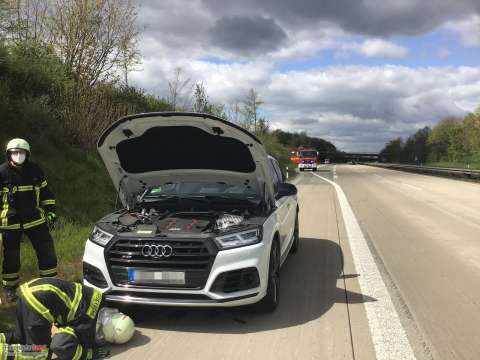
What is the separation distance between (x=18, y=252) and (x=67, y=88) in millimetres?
9063

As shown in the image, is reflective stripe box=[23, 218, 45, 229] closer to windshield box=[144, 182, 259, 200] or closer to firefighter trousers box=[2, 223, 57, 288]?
firefighter trousers box=[2, 223, 57, 288]

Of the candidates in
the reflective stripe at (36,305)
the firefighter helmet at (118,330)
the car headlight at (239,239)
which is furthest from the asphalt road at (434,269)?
the reflective stripe at (36,305)

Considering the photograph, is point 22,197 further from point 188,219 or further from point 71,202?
point 71,202

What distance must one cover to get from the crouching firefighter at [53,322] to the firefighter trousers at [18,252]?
1.67 meters

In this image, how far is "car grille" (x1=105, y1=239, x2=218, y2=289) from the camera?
13.7 ft

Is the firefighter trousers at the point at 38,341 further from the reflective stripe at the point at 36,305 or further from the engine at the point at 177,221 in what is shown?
the engine at the point at 177,221

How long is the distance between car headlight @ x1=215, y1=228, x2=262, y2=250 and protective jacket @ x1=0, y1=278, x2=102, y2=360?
1247mm

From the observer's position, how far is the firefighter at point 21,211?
Answer: 4879mm

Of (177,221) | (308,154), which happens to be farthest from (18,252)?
(308,154)

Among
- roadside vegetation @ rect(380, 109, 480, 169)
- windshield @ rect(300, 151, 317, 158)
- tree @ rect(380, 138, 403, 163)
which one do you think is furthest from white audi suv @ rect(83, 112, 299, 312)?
tree @ rect(380, 138, 403, 163)

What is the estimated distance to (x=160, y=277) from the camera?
13.8ft

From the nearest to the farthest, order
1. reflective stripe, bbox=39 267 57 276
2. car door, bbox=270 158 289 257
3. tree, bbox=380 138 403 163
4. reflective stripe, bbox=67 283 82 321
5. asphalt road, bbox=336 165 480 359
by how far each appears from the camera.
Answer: reflective stripe, bbox=67 283 82 321, asphalt road, bbox=336 165 480 359, reflective stripe, bbox=39 267 57 276, car door, bbox=270 158 289 257, tree, bbox=380 138 403 163

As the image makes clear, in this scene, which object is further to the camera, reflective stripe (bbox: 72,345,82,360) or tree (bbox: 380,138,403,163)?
tree (bbox: 380,138,403,163)

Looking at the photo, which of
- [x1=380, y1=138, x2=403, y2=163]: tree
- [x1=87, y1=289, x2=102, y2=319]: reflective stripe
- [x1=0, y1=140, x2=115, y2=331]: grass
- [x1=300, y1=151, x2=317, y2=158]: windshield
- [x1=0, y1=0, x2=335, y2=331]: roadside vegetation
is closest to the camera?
[x1=87, y1=289, x2=102, y2=319]: reflective stripe
